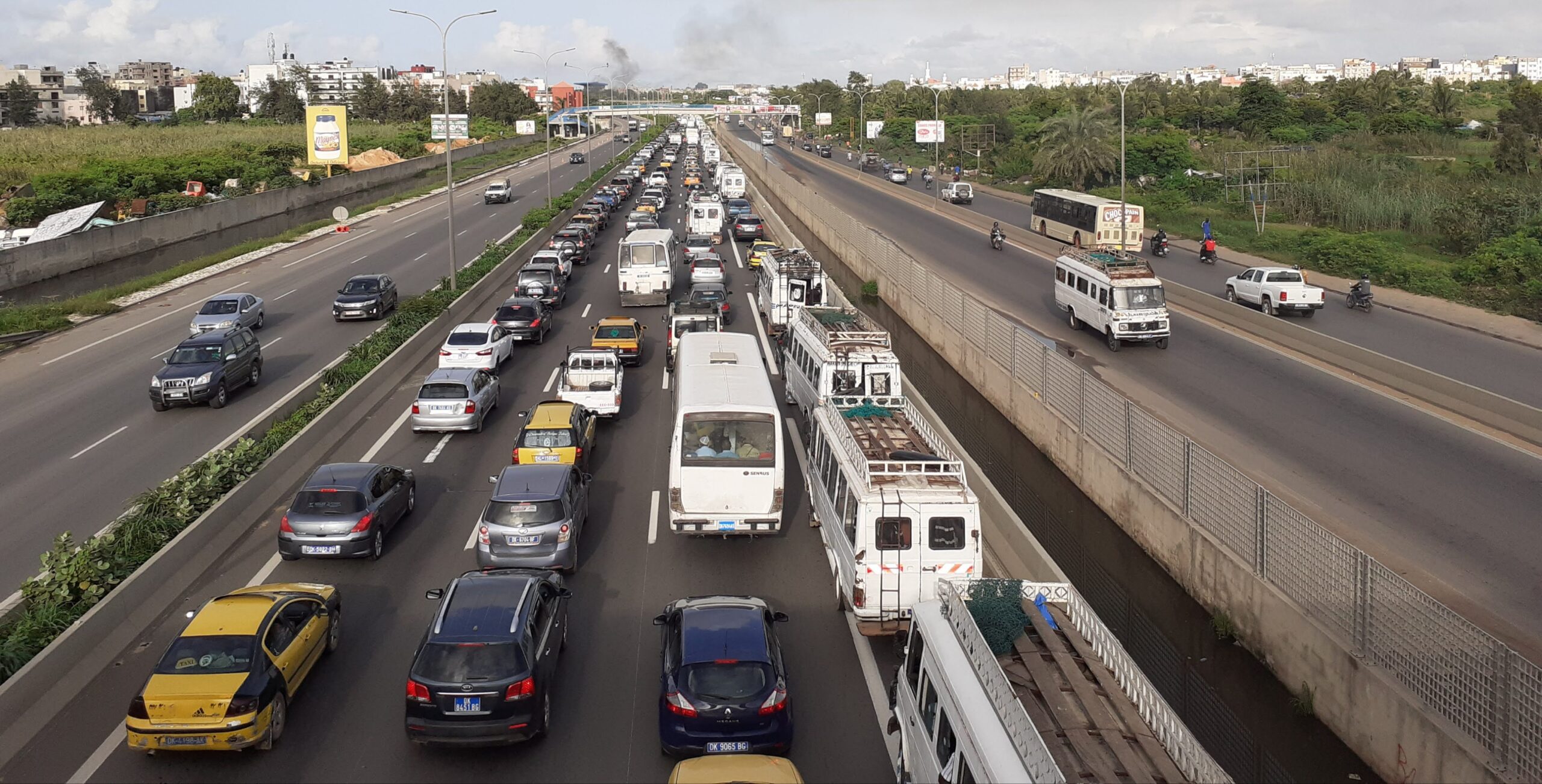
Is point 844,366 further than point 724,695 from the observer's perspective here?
Yes

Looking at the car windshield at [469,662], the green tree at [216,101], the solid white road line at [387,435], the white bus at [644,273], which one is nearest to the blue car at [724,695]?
the car windshield at [469,662]

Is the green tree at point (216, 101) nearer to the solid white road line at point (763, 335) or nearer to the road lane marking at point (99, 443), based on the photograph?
the solid white road line at point (763, 335)

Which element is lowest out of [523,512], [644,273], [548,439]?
[523,512]

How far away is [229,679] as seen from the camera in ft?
35.7

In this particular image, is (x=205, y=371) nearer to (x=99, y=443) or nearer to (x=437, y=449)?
(x=99, y=443)

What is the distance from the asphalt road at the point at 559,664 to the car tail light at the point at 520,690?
0.81 meters

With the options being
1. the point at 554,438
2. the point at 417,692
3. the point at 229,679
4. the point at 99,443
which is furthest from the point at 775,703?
the point at 99,443

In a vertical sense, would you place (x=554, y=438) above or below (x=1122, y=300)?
below

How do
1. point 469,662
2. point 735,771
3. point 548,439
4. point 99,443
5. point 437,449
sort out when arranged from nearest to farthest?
point 735,771, point 469,662, point 548,439, point 437,449, point 99,443

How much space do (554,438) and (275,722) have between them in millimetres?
9104

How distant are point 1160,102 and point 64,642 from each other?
433 feet

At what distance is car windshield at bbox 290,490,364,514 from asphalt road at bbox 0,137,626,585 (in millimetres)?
4142

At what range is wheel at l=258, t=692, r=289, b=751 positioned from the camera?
36.2ft

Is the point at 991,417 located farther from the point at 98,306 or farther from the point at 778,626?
the point at 98,306
